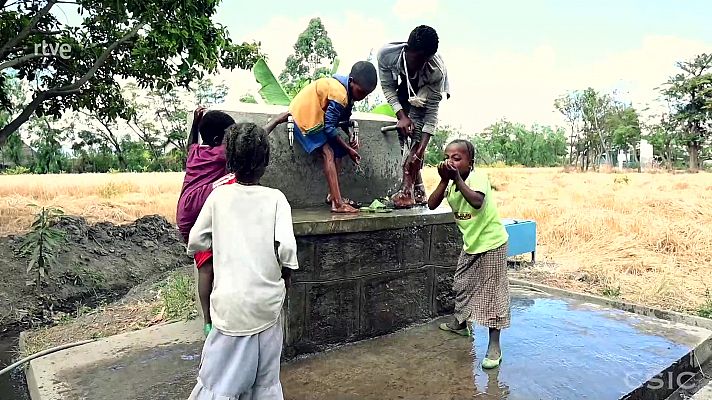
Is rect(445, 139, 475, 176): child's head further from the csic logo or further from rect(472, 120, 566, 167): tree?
rect(472, 120, 566, 167): tree

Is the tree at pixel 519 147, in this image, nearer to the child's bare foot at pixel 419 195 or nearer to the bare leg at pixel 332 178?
the child's bare foot at pixel 419 195

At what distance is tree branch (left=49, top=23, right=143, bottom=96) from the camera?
7.40m

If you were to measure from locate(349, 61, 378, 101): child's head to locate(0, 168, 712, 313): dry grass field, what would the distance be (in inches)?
143

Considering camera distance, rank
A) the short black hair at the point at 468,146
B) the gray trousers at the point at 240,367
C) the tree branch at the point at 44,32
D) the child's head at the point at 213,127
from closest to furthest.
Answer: the gray trousers at the point at 240,367 → the child's head at the point at 213,127 → the short black hair at the point at 468,146 → the tree branch at the point at 44,32

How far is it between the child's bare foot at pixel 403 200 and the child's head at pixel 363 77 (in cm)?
93

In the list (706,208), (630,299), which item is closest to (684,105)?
(706,208)

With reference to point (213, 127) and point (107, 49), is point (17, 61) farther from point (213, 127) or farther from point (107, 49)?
point (213, 127)

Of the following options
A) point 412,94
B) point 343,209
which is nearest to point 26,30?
point 412,94

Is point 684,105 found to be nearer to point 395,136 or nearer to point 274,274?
point 395,136

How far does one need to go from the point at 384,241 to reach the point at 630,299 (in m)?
3.21

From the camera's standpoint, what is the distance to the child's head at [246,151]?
214cm

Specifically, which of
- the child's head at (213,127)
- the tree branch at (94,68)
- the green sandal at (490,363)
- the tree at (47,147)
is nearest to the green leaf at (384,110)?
the child's head at (213,127)

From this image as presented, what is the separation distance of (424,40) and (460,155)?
982 mm

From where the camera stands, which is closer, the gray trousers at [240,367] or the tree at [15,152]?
the gray trousers at [240,367]
